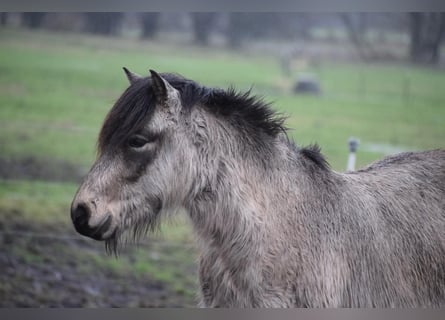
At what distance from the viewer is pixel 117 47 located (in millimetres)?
3947

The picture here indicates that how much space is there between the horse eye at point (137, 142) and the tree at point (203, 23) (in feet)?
6.58

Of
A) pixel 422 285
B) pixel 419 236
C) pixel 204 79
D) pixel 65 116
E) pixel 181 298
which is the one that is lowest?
pixel 181 298

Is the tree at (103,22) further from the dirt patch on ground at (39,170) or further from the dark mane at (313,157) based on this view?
the dark mane at (313,157)

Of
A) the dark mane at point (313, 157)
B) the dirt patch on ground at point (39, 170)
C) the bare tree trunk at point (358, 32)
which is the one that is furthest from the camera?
the dirt patch on ground at point (39, 170)

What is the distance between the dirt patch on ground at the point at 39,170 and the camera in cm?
417

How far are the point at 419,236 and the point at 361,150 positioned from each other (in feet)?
5.86

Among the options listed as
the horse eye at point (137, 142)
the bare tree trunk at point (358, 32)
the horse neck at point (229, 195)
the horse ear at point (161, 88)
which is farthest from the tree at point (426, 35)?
the horse eye at point (137, 142)

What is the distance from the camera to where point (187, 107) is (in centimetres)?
205

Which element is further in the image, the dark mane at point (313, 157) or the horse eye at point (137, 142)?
the dark mane at point (313, 157)

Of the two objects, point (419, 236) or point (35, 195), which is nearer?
point (419, 236)

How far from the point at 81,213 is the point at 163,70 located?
7.17ft

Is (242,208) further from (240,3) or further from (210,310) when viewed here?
(240,3)

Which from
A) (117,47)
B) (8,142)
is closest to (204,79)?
(117,47)

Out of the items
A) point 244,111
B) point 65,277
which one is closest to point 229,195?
point 244,111
